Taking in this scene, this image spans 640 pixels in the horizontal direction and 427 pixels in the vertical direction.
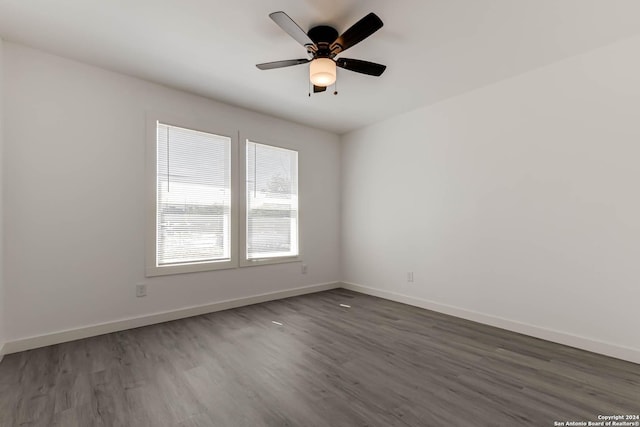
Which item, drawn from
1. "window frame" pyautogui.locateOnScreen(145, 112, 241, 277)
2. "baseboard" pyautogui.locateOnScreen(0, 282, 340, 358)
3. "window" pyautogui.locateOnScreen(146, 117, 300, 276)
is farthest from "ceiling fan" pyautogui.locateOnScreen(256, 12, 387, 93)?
"baseboard" pyautogui.locateOnScreen(0, 282, 340, 358)

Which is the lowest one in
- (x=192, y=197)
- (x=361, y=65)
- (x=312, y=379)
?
(x=312, y=379)

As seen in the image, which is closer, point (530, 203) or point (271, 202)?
point (530, 203)

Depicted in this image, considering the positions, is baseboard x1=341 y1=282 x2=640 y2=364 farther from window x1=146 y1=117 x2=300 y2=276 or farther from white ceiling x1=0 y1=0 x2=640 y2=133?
white ceiling x1=0 y1=0 x2=640 y2=133

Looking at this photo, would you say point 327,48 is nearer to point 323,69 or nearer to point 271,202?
point 323,69

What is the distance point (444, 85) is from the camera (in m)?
3.43

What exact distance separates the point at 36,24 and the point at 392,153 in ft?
13.4

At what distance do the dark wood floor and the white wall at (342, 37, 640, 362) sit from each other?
42 centimetres

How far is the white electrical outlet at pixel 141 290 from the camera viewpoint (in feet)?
10.7

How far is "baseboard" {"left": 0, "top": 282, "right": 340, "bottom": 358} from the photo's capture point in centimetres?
267

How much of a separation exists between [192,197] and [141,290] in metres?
1.21

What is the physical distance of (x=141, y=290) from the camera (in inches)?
129

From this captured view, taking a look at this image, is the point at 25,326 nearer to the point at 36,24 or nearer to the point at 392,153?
the point at 36,24

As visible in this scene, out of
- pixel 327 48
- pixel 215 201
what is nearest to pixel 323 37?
pixel 327 48

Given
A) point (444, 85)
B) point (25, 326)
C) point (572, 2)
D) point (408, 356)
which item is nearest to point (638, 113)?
point (572, 2)
